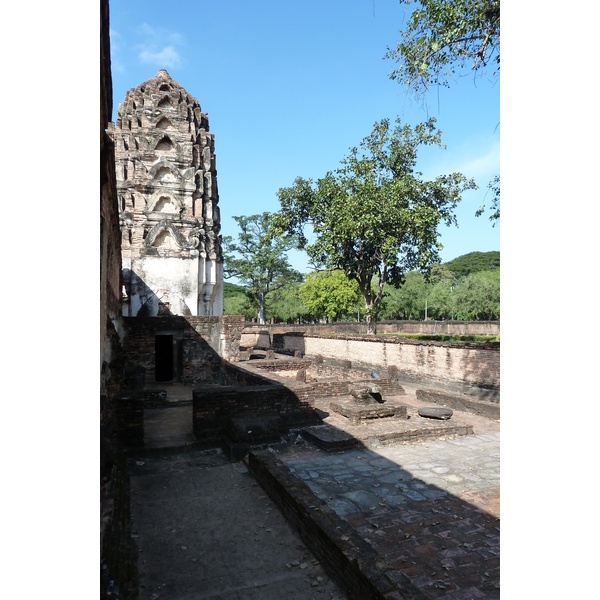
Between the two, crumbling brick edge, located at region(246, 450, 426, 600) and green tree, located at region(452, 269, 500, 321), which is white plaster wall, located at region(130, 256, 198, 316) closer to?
crumbling brick edge, located at region(246, 450, 426, 600)

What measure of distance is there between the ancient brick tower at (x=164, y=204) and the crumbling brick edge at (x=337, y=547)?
18427mm

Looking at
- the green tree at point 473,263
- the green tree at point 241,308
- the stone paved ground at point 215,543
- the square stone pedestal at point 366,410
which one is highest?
the green tree at point 473,263

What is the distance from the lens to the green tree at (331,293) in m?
42.0

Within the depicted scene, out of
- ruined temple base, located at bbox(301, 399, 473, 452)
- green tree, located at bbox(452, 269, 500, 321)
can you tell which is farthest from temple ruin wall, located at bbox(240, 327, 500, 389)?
green tree, located at bbox(452, 269, 500, 321)

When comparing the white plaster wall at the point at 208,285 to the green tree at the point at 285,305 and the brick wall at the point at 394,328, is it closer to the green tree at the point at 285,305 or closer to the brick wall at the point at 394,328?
the brick wall at the point at 394,328

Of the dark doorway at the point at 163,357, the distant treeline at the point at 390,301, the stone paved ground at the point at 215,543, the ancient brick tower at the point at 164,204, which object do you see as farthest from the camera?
the distant treeline at the point at 390,301

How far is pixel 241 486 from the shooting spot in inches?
262

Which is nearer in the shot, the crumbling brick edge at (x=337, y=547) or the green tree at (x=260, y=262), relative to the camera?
the crumbling brick edge at (x=337, y=547)

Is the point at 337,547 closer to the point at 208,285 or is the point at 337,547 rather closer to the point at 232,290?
the point at 208,285

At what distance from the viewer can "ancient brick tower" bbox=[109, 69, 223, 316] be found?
22.8m

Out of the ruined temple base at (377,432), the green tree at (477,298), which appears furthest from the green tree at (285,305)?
the ruined temple base at (377,432)

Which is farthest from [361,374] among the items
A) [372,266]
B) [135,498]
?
[135,498]
